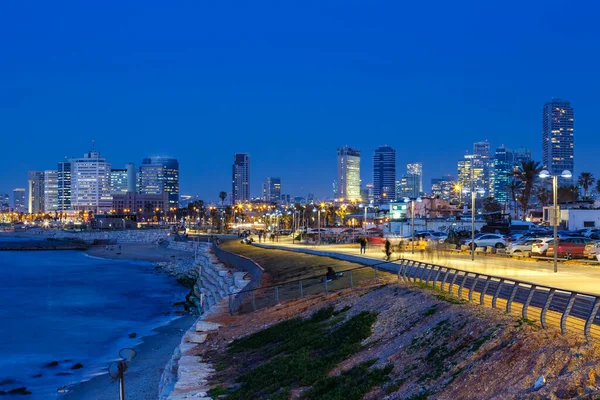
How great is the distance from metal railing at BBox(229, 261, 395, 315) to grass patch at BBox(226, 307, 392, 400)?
5.45m

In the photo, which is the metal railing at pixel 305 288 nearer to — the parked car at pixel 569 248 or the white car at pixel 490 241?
the parked car at pixel 569 248

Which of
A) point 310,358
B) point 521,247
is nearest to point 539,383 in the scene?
point 310,358

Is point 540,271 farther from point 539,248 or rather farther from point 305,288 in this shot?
point 539,248

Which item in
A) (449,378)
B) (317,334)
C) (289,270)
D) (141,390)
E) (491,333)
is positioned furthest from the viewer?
(289,270)

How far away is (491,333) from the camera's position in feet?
45.6

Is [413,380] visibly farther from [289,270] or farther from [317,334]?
[289,270]

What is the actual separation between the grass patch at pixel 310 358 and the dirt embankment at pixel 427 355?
59 mm

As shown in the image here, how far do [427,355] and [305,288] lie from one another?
711 inches

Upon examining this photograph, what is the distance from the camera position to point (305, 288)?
32.3 meters

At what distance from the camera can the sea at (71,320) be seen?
30.9 m

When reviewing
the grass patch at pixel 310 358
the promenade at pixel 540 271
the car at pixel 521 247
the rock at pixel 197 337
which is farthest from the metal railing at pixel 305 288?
the car at pixel 521 247

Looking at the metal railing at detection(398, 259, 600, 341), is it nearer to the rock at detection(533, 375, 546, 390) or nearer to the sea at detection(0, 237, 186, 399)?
the rock at detection(533, 375, 546, 390)

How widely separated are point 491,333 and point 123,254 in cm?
12995

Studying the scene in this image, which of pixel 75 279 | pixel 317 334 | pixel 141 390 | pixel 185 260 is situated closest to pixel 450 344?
pixel 317 334
